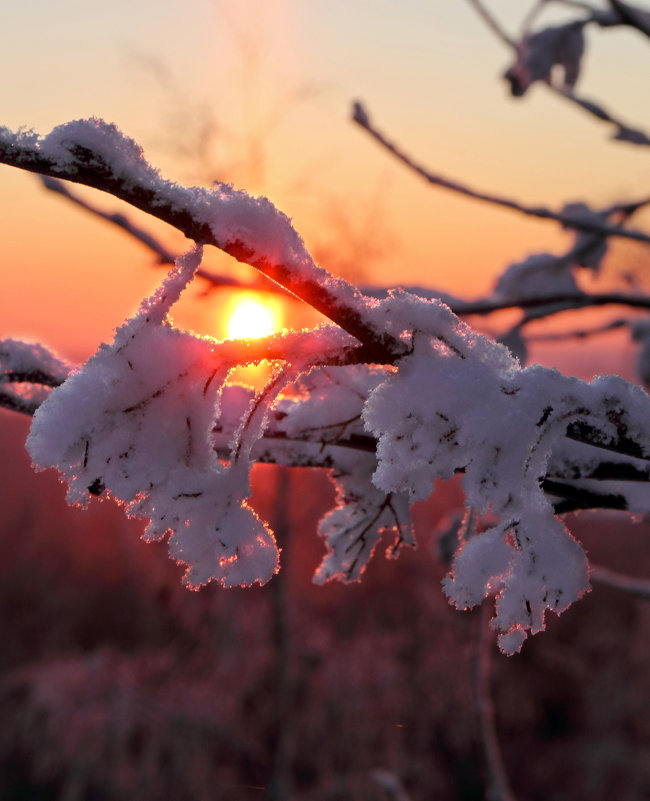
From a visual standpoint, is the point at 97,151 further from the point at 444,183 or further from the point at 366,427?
the point at 444,183

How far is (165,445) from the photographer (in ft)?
2.04

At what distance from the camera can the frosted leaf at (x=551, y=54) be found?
191 cm

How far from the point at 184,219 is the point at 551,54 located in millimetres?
1814

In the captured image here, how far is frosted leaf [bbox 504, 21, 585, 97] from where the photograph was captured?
6.27 ft

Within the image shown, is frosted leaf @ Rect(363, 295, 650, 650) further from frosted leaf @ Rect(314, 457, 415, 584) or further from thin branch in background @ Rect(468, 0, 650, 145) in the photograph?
thin branch in background @ Rect(468, 0, 650, 145)

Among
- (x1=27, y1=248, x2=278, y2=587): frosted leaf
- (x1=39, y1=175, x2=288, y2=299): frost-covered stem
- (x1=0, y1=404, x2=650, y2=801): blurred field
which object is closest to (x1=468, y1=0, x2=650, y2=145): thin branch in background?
(x1=39, y1=175, x2=288, y2=299): frost-covered stem

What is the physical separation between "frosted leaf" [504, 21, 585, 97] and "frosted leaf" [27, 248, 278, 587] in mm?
1734

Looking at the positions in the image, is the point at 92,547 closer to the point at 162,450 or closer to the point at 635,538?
the point at 635,538

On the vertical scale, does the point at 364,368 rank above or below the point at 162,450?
above

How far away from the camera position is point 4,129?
1.75 feet

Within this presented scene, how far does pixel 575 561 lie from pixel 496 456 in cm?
14

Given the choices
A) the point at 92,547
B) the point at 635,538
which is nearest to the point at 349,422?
the point at 92,547

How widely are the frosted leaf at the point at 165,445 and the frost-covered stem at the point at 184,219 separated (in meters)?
0.05

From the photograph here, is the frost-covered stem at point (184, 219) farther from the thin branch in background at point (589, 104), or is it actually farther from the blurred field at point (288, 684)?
the blurred field at point (288, 684)
